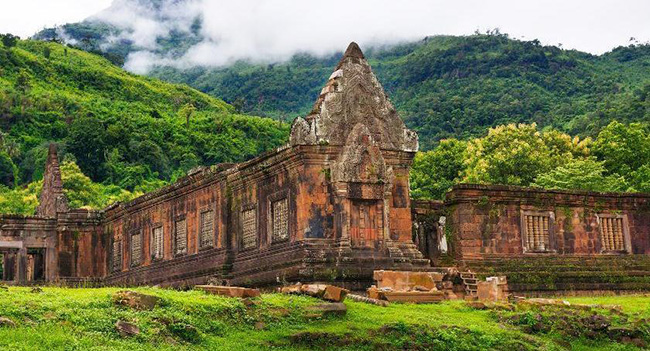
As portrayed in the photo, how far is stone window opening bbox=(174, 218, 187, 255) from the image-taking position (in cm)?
3041

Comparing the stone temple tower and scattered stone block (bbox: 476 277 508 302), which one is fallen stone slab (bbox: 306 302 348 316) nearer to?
scattered stone block (bbox: 476 277 508 302)

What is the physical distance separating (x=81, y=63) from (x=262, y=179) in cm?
9900

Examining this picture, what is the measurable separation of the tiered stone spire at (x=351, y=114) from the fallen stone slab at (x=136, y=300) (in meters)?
9.45

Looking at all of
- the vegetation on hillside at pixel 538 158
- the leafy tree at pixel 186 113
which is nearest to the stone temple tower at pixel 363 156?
the vegetation on hillside at pixel 538 158

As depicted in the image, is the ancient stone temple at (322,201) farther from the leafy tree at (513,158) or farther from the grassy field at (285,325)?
the leafy tree at (513,158)

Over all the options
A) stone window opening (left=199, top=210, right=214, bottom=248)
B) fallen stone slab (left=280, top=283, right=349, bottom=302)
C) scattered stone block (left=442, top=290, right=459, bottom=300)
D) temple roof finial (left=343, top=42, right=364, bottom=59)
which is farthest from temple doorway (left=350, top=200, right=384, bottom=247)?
stone window opening (left=199, top=210, right=214, bottom=248)

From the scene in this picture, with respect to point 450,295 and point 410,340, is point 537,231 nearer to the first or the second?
point 450,295

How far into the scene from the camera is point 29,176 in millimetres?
82000

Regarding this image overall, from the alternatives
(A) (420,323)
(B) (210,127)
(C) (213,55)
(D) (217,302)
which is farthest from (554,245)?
(C) (213,55)

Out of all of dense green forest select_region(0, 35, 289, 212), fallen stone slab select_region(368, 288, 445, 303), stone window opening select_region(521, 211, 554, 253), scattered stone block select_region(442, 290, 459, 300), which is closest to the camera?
fallen stone slab select_region(368, 288, 445, 303)

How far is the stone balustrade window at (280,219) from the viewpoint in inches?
972

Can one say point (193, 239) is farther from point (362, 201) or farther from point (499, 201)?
point (499, 201)

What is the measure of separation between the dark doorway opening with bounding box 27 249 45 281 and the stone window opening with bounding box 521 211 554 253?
773 inches

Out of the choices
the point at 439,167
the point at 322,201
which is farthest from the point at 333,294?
the point at 439,167
